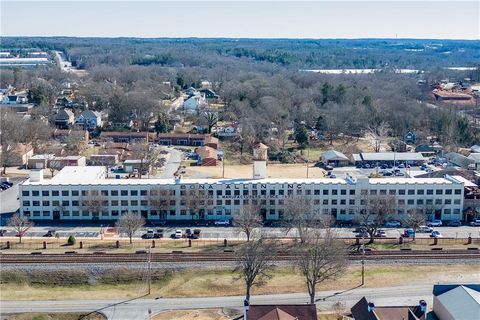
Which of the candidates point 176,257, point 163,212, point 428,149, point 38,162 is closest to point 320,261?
point 176,257

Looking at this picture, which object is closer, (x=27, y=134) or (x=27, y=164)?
(x=27, y=164)

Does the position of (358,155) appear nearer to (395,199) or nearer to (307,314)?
(395,199)

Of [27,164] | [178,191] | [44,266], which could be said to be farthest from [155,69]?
[44,266]

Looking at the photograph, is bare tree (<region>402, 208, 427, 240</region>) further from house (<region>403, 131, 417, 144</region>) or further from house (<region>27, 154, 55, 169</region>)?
house (<region>27, 154, 55, 169</region>)

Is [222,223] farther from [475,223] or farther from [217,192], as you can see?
[475,223]

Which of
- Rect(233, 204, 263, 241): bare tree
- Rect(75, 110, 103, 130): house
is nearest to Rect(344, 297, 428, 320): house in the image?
Rect(233, 204, 263, 241): bare tree
